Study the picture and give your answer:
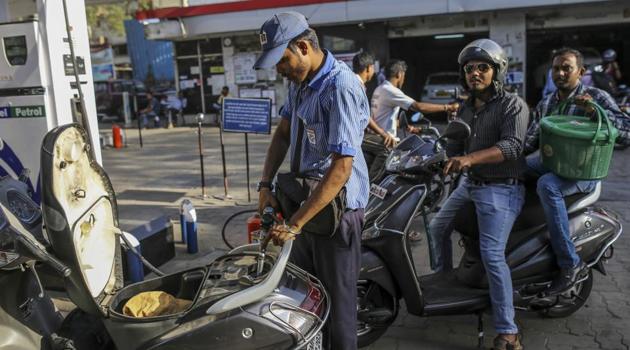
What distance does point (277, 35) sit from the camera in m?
2.36

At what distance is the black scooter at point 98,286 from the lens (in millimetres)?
2320

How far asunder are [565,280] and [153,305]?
8.09 ft

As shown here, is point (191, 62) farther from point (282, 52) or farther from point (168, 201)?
point (282, 52)

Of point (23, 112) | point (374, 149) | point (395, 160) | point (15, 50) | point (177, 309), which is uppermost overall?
point (15, 50)

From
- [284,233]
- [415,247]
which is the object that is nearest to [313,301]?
[284,233]

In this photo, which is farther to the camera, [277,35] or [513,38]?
[513,38]

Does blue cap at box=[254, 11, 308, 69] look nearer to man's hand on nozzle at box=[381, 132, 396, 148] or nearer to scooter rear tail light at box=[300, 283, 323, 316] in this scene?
scooter rear tail light at box=[300, 283, 323, 316]

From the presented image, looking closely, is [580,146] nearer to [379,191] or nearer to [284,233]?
[379,191]

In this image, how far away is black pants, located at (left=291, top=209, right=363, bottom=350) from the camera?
8.52 ft

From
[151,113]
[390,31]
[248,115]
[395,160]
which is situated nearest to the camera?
[395,160]

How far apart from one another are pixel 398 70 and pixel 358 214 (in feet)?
12.0

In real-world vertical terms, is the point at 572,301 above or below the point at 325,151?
below

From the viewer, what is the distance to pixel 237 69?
64.2 feet

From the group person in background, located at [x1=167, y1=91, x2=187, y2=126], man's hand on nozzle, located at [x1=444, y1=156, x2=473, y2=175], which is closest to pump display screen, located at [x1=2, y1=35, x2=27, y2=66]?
man's hand on nozzle, located at [x1=444, y1=156, x2=473, y2=175]
